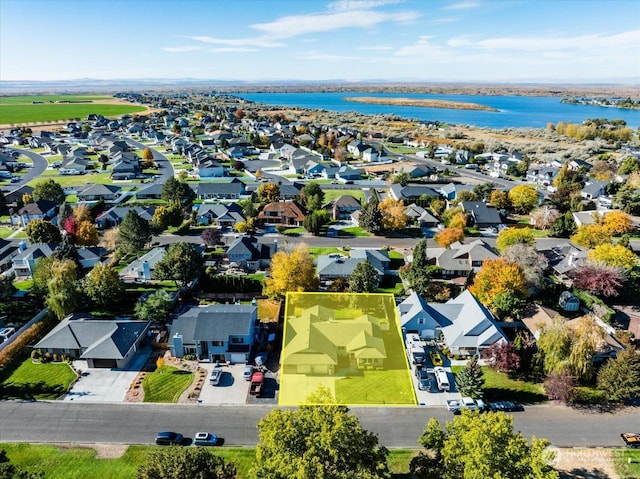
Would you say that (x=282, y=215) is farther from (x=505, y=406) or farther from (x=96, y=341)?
(x=505, y=406)

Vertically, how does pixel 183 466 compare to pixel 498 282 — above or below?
above

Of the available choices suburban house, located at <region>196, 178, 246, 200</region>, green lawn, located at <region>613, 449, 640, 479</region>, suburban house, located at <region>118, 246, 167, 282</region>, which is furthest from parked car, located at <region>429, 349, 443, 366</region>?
suburban house, located at <region>196, 178, 246, 200</region>


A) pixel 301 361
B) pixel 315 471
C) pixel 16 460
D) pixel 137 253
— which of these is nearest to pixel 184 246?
pixel 137 253

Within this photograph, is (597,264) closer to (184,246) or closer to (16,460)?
(184,246)

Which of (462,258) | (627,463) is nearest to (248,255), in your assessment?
(462,258)

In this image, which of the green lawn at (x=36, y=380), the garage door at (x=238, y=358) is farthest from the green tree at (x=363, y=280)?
the green lawn at (x=36, y=380)

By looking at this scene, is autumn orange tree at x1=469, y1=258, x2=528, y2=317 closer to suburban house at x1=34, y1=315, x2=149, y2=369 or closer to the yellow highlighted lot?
the yellow highlighted lot
